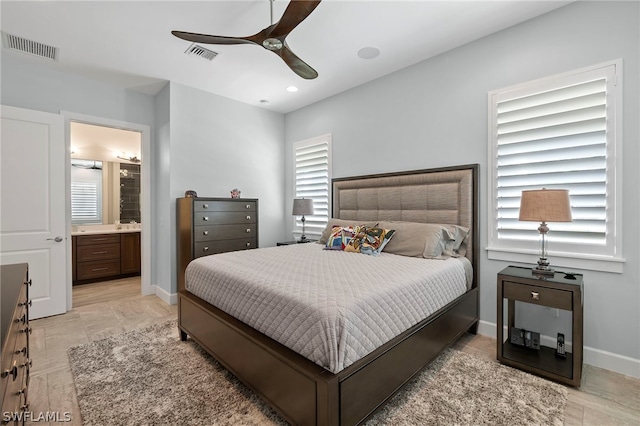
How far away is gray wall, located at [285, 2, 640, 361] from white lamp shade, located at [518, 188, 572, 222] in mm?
525

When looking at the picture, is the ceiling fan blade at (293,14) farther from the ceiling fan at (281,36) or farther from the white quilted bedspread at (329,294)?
the white quilted bedspread at (329,294)

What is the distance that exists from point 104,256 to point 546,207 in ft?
20.2

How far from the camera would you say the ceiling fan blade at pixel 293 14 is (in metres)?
1.78

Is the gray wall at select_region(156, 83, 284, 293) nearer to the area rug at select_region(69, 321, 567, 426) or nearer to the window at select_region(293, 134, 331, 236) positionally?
the window at select_region(293, 134, 331, 236)

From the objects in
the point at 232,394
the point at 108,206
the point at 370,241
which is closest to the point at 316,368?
the point at 232,394

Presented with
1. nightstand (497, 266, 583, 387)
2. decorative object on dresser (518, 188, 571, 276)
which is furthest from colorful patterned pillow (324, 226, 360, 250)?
decorative object on dresser (518, 188, 571, 276)

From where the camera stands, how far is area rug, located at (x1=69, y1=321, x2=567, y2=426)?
1.74 m

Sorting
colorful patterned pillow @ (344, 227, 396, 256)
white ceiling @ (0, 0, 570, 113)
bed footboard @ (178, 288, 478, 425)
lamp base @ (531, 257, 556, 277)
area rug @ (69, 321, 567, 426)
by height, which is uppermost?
white ceiling @ (0, 0, 570, 113)

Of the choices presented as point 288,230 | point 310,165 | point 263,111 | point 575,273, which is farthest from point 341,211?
point 575,273

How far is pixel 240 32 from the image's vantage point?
2.84 m

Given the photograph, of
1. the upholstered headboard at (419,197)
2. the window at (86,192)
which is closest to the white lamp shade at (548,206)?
the upholstered headboard at (419,197)

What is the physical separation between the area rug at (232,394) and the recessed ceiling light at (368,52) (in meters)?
3.05

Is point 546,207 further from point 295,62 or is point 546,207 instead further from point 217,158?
point 217,158

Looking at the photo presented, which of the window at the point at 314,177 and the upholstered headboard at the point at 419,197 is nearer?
the upholstered headboard at the point at 419,197
